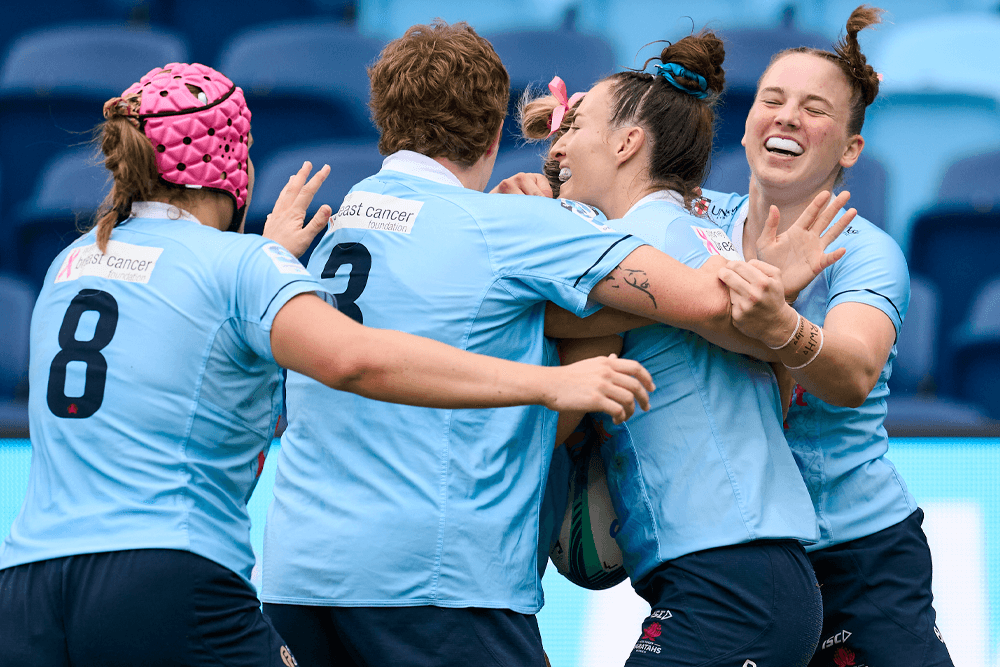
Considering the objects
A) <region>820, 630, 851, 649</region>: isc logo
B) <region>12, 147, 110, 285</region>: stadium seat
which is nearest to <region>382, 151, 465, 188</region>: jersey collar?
<region>820, 630, 851, 649</region>: isc logo

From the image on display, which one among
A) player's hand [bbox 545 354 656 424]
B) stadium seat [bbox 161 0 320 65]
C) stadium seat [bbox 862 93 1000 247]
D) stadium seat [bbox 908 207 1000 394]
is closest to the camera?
player's hand [bbox 545 354 656 424]

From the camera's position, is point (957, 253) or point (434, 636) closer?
point (434, 636)

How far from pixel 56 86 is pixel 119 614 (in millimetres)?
5268

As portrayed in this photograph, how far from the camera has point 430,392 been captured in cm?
177

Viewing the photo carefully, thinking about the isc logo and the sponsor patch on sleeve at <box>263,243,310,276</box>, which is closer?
the sponsor patch on sleeve at <box>263,243,310,276</box>

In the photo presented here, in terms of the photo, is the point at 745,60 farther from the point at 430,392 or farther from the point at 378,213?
the point at 430,392

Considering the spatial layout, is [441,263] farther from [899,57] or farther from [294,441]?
[899,57]

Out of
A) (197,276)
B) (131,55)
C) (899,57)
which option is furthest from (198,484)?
(899,57)

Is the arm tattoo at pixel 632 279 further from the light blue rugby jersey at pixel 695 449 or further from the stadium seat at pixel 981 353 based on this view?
the stadium seat at pixel 981 353

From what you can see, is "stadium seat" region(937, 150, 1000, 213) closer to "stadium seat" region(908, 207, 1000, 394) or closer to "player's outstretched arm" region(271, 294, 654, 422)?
"stadium seat" region(908, 207, 1000, 394)

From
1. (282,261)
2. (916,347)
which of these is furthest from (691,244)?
(916,347)

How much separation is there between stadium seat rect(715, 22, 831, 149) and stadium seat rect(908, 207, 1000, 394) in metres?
1.21

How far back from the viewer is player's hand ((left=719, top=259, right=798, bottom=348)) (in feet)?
6.91

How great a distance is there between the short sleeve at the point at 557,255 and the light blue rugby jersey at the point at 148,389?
0.44 m
